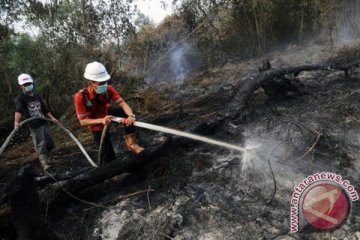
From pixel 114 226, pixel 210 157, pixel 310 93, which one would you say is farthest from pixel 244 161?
pixel 310 93

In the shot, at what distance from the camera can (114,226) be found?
11.0ft

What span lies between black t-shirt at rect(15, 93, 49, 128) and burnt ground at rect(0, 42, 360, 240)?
933 mm

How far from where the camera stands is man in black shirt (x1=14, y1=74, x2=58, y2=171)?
4.96 metres

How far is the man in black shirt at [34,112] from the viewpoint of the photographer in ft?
16.3

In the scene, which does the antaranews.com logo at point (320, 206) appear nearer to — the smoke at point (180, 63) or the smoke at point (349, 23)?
the smoke at point (349, 23)

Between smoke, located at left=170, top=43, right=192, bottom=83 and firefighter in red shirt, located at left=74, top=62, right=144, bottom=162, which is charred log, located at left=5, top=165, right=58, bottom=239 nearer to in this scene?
firefighter in red shirt, located at left=74, top=62, right=144, bottom=162

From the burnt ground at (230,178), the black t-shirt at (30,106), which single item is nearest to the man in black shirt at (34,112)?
the black t-shirt at (30,106)

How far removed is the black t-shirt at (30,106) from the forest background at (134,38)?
308 centimetres

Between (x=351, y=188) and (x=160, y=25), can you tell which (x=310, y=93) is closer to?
(x=351, y=188)

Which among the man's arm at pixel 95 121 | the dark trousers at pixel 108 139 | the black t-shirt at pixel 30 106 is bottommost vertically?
the dark trousers at pixel 108 139

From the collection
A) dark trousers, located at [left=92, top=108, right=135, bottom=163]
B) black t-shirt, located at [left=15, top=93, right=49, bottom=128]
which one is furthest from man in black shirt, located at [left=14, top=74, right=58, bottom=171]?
dark trousers, located at [left=92, top=108, right=135, bottom=163]

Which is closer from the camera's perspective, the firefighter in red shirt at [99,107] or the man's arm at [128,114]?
the man's arm at [128,114]

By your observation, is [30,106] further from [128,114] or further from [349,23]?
[349,23]

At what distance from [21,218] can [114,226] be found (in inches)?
35.0
